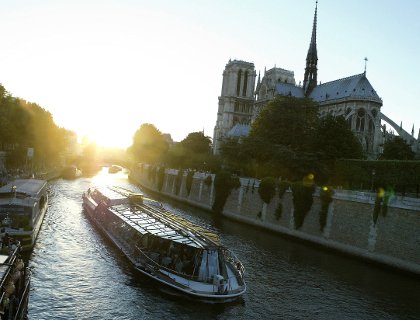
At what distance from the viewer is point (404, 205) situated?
105 ft

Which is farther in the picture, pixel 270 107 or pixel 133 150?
pixel 133 150

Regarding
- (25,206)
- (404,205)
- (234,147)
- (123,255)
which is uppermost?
(234,147)

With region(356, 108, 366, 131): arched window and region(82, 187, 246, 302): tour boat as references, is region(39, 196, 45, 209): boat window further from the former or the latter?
region(356, 108, 366, 131): arched window

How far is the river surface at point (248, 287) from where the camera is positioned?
65.6ft

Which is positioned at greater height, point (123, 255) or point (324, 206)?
point (324, 206)

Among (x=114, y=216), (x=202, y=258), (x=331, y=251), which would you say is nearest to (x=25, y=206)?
(x=114, y=216)

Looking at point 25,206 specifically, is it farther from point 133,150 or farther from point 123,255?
point 133,150

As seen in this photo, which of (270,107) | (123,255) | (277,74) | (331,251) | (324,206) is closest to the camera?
(123,255)

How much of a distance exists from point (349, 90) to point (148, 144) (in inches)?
2071

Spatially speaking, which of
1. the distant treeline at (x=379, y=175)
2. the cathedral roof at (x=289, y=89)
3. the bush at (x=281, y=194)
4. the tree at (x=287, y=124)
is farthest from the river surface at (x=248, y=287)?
the cathedral roof at (x=289, y=89)

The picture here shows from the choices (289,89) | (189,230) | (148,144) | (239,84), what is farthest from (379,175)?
(239,84)

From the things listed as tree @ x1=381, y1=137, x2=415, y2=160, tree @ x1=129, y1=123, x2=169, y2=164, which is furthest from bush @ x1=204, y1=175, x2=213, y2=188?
tree @ x1=129, y1=123, x2=169, y2=164

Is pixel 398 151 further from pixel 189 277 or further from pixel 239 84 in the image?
pixel 239 84

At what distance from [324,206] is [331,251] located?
4128 mm
